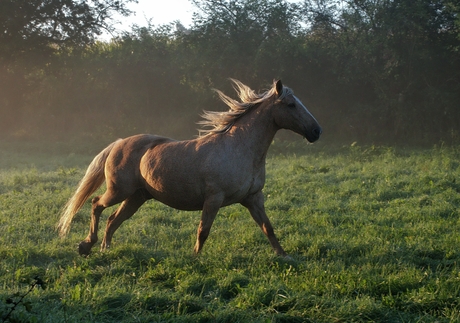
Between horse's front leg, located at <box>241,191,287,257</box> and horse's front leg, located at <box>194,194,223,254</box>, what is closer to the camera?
horse's front leg, located at <box>194,194,223,254</box>

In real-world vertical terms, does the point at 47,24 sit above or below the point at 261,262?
above

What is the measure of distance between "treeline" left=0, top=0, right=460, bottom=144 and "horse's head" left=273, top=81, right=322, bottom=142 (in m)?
14.9

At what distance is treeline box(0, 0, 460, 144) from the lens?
2111 cm

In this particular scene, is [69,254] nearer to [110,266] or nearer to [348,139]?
[110,266]

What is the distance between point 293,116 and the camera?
6043 millimetres

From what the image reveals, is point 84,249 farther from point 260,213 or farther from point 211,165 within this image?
point 260,213

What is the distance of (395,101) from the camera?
2141 cm

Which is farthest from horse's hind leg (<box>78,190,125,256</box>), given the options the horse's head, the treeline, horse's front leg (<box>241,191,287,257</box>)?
the treeline

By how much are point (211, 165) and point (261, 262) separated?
4.10 ft

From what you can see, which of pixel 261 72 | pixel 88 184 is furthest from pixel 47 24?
pixel 88 184

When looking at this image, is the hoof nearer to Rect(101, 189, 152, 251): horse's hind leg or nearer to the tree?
Rect(101, 189, 152, 251): horse's hind leg

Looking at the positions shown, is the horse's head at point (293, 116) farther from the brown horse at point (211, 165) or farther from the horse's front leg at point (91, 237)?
the horse's front leg at point (91, 237)

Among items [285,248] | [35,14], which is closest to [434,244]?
[285,248]

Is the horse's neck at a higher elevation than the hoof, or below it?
higher
